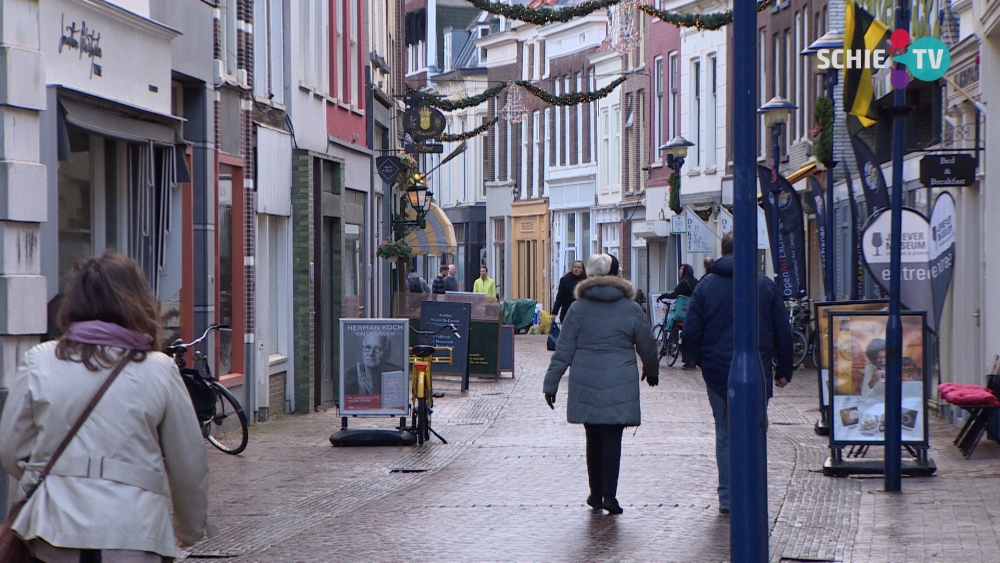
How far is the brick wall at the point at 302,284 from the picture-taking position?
Answer: 17766 millimetres

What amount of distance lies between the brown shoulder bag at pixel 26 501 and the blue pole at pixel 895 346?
7.10 meters

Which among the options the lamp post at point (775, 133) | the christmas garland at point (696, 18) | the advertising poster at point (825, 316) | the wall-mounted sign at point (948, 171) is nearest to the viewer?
the advertising poster at point (825, 316)

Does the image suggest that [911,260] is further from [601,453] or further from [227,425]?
[227,425]

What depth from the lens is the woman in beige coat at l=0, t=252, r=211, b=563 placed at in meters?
4.26

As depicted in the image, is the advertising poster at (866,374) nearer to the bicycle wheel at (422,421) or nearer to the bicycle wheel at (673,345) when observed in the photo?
the bicycle wheel at (422,421)

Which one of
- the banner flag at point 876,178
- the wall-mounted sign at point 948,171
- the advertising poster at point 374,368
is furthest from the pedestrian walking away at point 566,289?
the wall-mounted sign at point 948,171

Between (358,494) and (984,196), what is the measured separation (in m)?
6.97

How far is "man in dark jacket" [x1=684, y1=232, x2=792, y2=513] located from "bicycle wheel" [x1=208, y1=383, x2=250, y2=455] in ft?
15.3

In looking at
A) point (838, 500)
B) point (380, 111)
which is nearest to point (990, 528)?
point (838, 500)

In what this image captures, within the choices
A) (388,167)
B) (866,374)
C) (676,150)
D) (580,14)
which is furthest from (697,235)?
(866,374)

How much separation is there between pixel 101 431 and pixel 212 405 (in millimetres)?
8493

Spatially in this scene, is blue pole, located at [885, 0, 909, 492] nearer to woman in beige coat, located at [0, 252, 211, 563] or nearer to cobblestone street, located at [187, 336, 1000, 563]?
cobblestone street, located at [187, 336, 1000, 563]

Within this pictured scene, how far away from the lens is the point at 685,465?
484 inches

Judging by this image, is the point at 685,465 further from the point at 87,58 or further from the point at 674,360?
the point at 674,360
